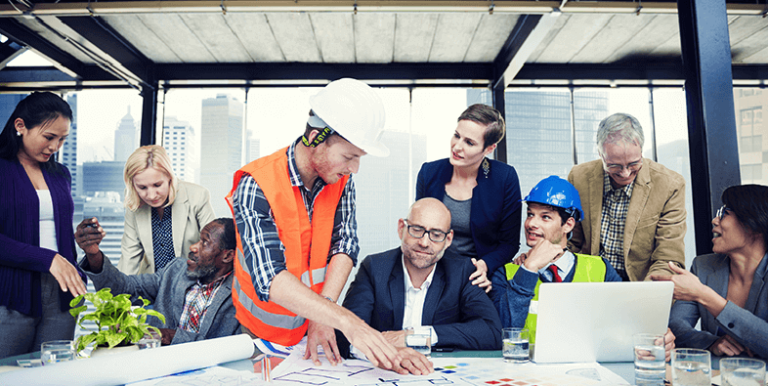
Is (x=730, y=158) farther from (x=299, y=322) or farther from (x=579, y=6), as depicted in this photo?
(x=299, y=322)

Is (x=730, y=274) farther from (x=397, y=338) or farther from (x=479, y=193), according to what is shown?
(x=397, y=338)

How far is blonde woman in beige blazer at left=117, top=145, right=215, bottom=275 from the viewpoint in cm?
281

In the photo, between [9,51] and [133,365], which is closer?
[133,365]

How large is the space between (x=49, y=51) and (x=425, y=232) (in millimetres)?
4890

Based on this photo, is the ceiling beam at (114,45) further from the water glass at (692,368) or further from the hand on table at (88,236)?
the water glass at (692,368)

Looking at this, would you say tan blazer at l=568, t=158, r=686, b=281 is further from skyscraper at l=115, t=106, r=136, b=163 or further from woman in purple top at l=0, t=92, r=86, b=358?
skyscraper at l=115, t=106, r=136, b=163

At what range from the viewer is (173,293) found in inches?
104

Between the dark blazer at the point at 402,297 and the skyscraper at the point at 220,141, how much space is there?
3938mm

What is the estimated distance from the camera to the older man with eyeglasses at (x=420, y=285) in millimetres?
2102

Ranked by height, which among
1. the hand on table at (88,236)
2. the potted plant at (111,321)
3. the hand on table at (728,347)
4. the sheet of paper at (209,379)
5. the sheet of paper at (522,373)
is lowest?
the hand on table at (728,347)

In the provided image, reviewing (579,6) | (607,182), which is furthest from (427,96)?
(607,182)

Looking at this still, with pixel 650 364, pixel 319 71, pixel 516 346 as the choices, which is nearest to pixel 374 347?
pixel 516 346

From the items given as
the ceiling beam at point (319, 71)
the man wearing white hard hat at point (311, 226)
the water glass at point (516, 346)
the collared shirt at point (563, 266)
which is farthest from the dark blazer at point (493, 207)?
the ceiling beam at point (319, 71)

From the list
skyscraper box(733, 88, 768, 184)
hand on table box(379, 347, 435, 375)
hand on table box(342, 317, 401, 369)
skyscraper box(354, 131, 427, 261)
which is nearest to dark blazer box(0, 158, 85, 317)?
→ hand on table box(342, 317, 401, 369)
